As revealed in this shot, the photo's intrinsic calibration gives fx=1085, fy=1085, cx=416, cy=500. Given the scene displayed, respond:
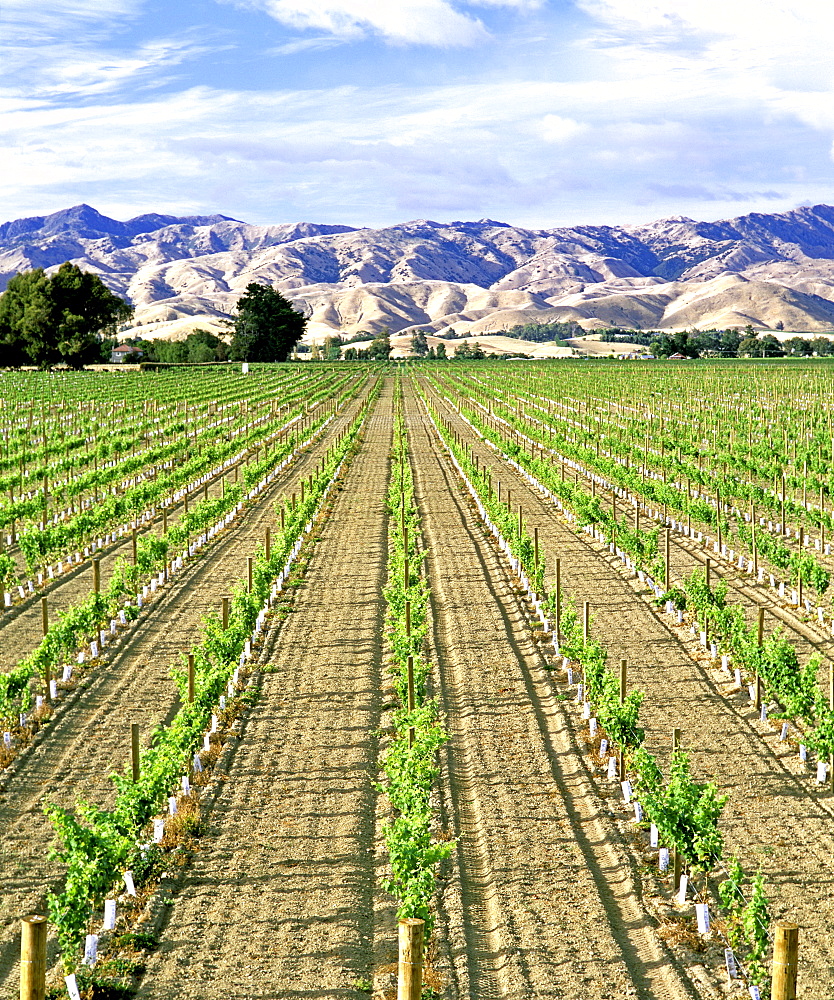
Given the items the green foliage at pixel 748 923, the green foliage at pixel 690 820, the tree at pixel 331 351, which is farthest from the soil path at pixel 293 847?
the tree at pixel 331 351

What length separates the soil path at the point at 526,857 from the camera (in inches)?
301

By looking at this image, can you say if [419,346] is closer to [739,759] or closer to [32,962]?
[739,759]

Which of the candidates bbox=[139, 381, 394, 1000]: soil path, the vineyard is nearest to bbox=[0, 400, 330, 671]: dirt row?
the vineyard

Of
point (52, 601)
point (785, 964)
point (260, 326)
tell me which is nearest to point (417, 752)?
point (785, 964)

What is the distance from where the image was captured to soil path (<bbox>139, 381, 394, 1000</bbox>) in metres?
7.67

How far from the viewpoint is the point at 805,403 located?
2105 inches

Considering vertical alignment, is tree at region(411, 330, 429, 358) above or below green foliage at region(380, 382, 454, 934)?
above

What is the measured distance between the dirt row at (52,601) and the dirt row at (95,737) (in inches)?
54.3

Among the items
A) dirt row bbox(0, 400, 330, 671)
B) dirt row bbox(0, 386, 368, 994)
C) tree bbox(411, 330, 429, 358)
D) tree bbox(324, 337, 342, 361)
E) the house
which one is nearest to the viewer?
dirt row bbox(0, 386, 368, 994)

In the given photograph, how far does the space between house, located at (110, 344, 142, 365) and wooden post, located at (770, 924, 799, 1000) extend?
110 m

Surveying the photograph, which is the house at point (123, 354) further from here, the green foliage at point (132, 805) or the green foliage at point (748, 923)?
the green foliage at point (748, 923)

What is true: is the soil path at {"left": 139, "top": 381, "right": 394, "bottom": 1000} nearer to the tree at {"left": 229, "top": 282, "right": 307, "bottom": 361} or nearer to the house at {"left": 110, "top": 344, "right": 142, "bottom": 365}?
the house at {"left": 110, "top": 344, "right": 142, "bottom": 365}

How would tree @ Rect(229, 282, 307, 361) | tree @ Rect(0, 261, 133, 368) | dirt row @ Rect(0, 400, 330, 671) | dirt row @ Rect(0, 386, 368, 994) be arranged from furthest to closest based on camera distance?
tree @ Rect(229, 282, 307, 361) → tree @ Rect(0, 261, 133, 368) → dirt row @ Rect(0, 400, 330, 671) → dirt row @ Rect(0, 386, 368, 994)

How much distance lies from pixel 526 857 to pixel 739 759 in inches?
125
